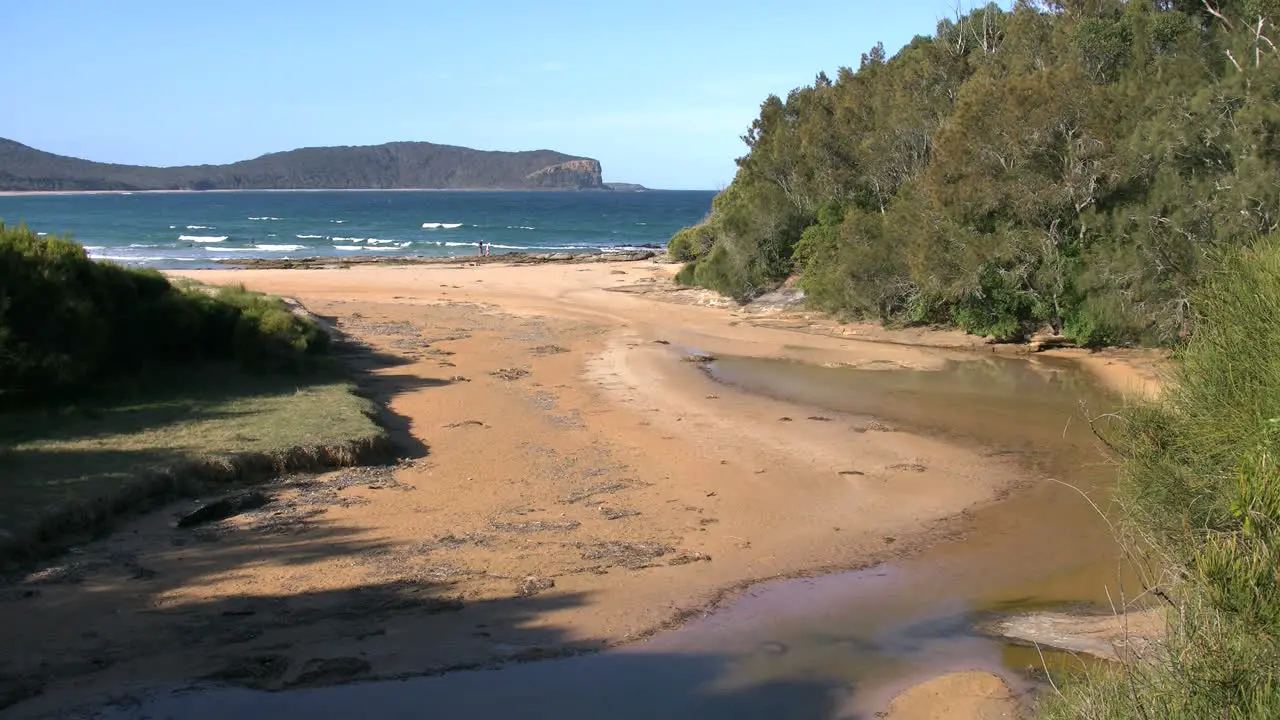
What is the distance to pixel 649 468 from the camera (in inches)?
573

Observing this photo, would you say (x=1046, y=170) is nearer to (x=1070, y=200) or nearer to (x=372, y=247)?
(x=1070, y=200)

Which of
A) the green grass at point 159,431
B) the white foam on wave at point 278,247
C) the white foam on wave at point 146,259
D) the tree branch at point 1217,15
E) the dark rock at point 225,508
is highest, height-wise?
the tree branch at point 1217,15

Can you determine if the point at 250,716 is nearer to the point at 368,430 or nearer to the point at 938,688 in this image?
the point at 938,688

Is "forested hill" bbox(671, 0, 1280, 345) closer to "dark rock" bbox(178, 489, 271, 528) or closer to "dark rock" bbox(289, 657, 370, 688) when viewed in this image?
"dark rock" bbox(178, 489, 271, 528)

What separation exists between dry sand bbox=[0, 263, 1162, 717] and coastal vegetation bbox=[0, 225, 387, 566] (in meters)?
0.57

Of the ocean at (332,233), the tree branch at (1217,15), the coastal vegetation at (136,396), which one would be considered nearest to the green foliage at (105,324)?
the coastal vegetation at (136,396)

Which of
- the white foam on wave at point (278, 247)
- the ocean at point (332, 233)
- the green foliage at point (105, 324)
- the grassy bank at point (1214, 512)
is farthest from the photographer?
the white foam on wave at point (278, 247)

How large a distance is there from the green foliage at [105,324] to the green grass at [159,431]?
0.46 meters

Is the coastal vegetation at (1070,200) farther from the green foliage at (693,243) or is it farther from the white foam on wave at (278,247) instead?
the white foam on wave at (278,247)

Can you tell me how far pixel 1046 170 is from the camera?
25.4m

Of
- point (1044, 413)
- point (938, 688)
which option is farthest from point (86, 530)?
point (1044, 413)

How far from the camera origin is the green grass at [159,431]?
11.1 meters

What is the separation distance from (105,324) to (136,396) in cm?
130

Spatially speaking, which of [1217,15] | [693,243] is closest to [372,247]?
[693,243]
